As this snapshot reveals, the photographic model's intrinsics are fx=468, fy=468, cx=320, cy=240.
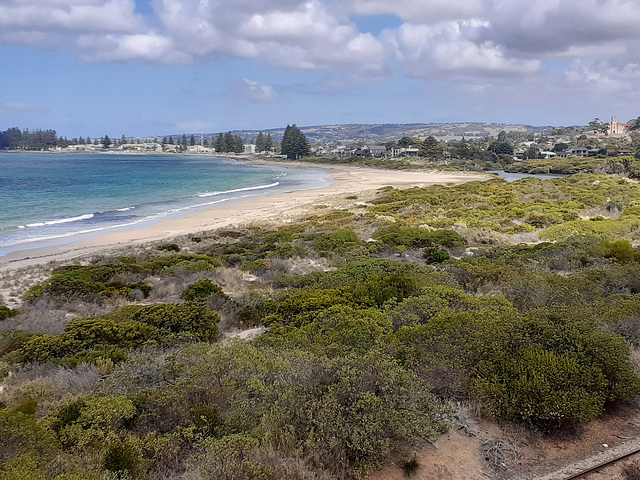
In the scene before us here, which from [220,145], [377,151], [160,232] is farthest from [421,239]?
[220,145]

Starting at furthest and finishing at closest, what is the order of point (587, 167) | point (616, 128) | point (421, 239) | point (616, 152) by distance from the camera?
point (616, 128), point (616, 152), point (587, 167), point (421, 239)

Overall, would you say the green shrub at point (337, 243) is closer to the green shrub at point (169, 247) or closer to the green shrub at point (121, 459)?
the green shrub at point (169, 247)

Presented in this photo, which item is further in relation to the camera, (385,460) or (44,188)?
(44,188)

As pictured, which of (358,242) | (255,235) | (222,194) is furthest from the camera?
(222,194)

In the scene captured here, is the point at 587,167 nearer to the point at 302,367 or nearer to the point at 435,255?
the point at 435,255

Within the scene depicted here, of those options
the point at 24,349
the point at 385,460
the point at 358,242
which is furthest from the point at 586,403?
the point at 358,242

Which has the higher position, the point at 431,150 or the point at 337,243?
the point at 431,150

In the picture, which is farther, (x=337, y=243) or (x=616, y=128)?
(x=616, y=128)

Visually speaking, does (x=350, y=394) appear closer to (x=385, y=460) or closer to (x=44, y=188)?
(x=385, y=460)

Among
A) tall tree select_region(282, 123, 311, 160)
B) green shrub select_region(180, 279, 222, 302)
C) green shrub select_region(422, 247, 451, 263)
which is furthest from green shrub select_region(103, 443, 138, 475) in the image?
tall tree select_region(282, 123, 311, 160)
